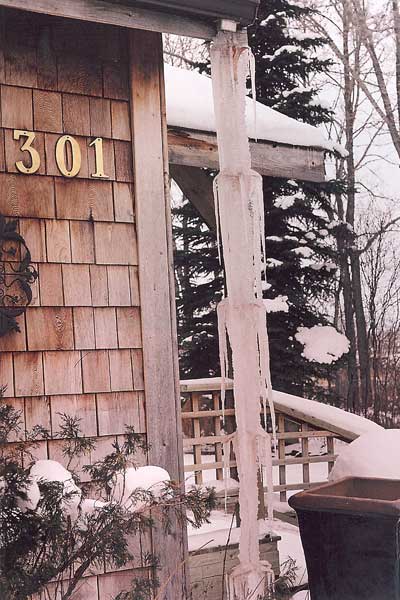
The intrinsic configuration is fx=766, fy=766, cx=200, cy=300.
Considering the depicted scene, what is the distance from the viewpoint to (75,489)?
2.30m

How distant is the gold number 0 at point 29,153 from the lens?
2.79 meters

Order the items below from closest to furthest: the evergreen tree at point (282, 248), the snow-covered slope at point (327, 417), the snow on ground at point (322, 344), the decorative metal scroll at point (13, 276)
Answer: the decorative metal scroll at point (13, 276)
the snow-covered slope at point (327, 417)
the snow on ground at point (322, 344)
the evergreen tree at point (282, 248)

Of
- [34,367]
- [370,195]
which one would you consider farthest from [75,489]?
[370,195]

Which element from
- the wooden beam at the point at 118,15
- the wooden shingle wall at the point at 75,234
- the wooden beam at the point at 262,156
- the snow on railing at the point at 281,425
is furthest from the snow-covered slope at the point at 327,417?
the wooden beam at the point at 118,15

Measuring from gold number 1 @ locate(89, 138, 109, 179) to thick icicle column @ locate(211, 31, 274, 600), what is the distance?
0.48 meters

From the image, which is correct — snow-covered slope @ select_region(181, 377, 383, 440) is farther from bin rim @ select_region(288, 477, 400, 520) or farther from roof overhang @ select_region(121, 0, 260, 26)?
roof overhang @ select_region(121, 0, 260, 26)

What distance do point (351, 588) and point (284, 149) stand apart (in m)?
2.28

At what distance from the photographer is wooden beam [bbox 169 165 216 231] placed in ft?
14.6

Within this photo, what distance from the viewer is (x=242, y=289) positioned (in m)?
3.15

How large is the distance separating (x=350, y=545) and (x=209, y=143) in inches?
81.5

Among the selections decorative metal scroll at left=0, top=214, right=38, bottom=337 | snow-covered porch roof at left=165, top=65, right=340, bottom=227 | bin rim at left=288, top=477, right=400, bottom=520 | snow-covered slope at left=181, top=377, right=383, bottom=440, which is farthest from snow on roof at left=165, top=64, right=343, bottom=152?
bin rim at left=288, top=477, right=400, bottom=520

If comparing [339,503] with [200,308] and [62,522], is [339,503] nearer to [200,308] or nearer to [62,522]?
[62,522]

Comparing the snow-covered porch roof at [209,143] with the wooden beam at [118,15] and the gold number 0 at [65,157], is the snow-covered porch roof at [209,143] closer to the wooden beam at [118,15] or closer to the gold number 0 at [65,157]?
the wooden beam at [118,15]

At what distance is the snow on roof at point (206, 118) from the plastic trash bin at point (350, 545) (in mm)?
1743
